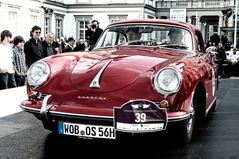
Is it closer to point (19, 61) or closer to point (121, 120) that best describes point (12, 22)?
point (19, 61)

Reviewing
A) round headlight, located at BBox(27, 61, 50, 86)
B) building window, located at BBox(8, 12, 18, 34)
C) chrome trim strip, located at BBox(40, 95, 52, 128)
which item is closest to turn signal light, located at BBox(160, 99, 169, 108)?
chrome trim strip, located at BBox(40, 95, 52, 128)

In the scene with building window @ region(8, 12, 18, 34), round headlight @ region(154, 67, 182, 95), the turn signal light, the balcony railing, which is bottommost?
the turn signal light

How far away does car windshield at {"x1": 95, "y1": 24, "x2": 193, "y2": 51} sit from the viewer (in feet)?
17.3

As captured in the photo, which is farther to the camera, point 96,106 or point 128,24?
point 128,24

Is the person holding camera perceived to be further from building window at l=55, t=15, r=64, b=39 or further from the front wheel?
building window at l=55, t=15, r=64, b=39

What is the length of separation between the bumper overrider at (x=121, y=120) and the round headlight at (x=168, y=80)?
0.23 m

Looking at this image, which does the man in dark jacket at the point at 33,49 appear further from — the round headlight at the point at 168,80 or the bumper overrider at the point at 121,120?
the round headlight at the point at 168,80

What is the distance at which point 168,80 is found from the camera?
3.90 m

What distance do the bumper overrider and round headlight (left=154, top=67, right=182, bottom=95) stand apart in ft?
0.76

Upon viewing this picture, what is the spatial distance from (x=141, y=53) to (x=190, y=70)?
68 centimetres

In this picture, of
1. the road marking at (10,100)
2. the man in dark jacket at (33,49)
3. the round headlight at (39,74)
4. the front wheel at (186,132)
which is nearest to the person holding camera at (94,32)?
the man in dark jacket at (33,49)

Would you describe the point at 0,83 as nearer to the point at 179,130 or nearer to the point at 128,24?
the point at 128,24

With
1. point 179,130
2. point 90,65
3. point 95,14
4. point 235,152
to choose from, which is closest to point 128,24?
point 90,65

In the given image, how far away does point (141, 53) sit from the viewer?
471cm
